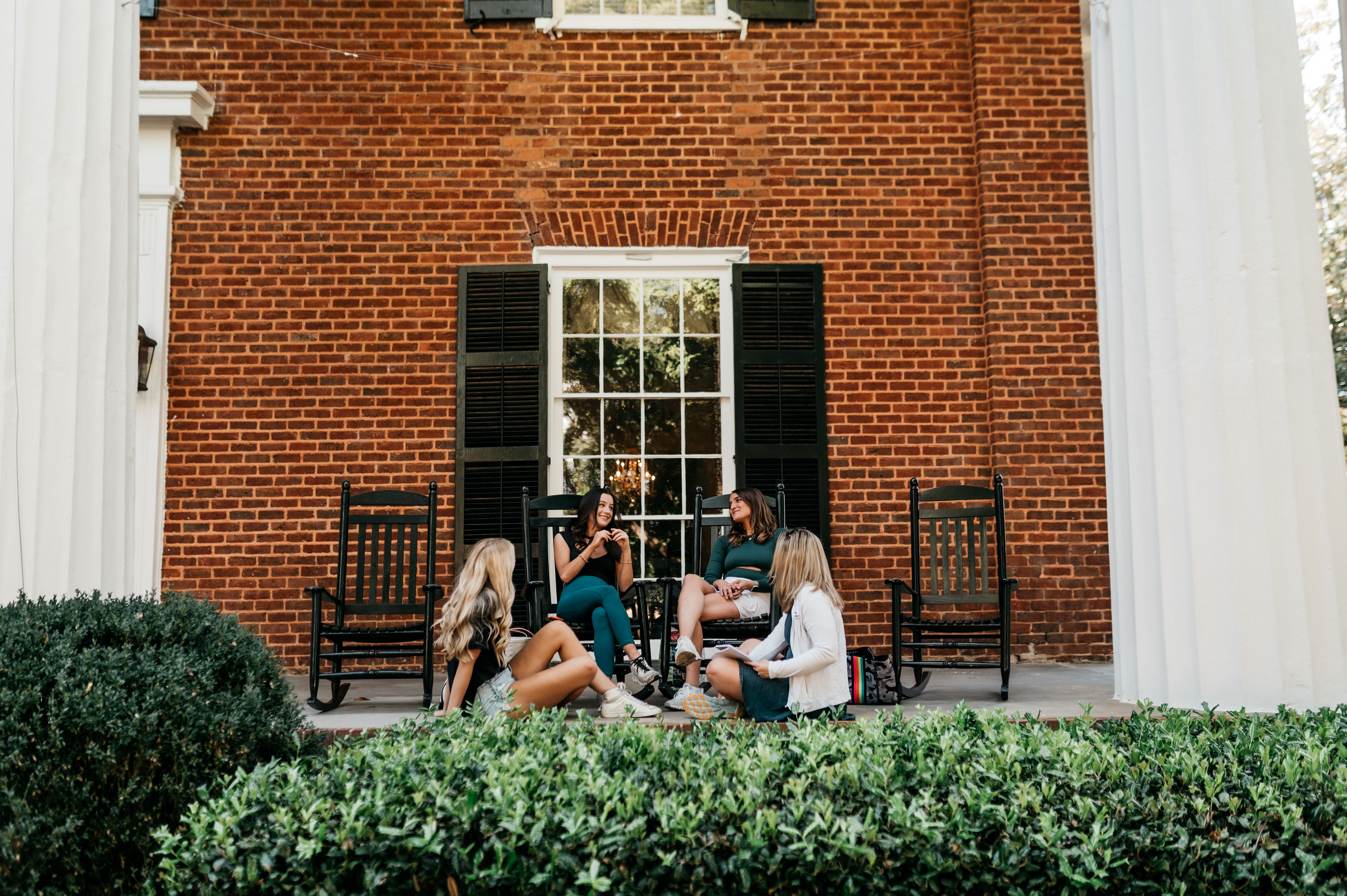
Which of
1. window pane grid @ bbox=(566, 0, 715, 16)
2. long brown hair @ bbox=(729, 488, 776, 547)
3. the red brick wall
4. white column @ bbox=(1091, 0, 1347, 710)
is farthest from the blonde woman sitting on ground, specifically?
window pane grid @ bbox=(566, 0, 715, 16)

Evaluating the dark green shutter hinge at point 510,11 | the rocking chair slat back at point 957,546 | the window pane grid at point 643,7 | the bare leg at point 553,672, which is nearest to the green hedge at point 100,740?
the bare leg at point 553,672

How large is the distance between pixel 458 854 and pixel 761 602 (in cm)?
311

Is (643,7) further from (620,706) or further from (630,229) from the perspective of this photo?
(620,706)

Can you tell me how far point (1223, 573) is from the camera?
370 centimetres

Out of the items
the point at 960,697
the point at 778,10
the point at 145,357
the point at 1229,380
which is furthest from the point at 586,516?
the point at 778,10

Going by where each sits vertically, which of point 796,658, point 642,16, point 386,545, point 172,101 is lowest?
point 796,658

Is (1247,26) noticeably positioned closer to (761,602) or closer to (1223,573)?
(1223,573)

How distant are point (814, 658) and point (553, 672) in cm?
102

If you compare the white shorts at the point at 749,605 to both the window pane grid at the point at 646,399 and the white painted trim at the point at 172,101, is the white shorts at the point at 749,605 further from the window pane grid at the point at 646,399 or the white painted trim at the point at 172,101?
the white painted trim at the point at 172,101

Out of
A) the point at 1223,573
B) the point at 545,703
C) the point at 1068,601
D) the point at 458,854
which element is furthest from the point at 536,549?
the point at 458,854

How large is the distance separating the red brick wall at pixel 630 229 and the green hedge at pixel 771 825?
4.07m

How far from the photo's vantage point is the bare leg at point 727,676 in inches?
161

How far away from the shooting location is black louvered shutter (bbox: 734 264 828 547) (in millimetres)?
6465

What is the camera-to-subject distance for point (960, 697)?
5.04 meters
